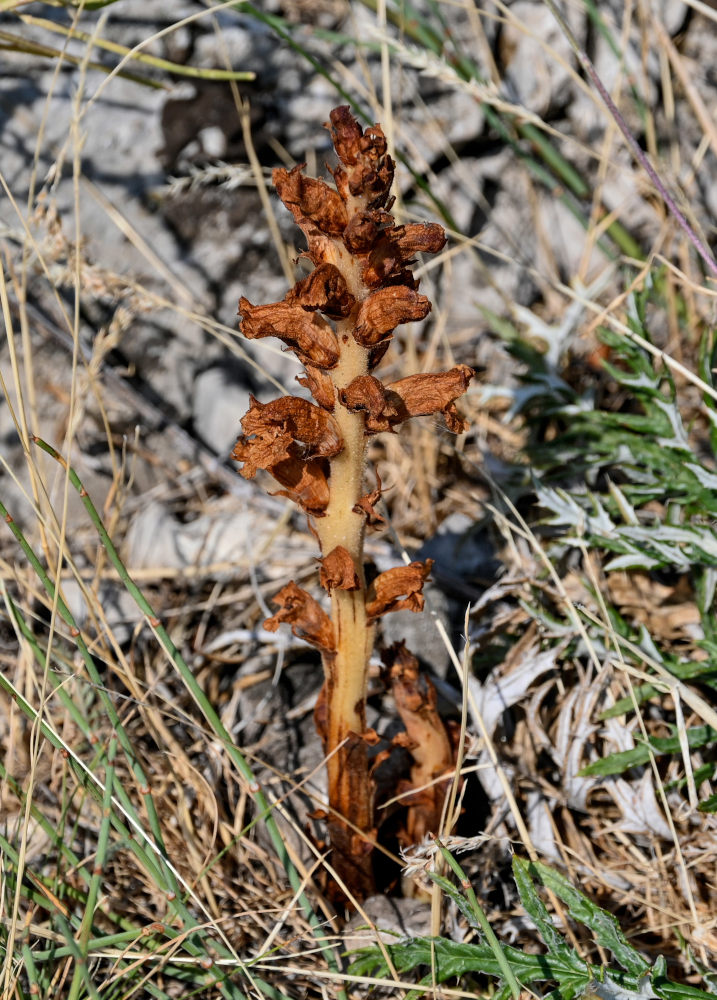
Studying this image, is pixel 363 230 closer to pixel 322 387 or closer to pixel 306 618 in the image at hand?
pixel 322 387

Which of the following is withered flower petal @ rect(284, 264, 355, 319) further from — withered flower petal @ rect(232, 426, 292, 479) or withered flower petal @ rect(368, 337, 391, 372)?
withered flower petal @ rect(232, 426, 292, 479)

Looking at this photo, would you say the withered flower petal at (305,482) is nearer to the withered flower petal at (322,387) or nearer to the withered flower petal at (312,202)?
the withered flower petal at (322,387)

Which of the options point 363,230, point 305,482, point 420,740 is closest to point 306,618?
point 305,482

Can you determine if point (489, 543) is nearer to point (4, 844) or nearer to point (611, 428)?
point (611, 428)

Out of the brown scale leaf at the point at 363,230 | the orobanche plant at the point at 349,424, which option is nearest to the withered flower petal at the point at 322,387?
the orobanche plant at the point at 349,424

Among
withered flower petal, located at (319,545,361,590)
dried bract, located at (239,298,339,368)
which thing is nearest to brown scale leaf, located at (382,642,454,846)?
withered flower petal, located at (319,545,361,590)
